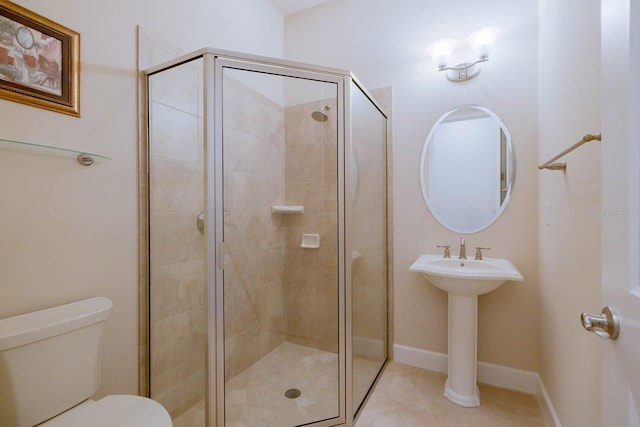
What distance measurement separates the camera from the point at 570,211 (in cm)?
128

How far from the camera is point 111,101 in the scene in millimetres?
1404

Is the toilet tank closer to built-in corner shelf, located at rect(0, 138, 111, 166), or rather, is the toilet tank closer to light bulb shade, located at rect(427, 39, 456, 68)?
built-in corner shelf, located at rect(0, 138, 111, 166)

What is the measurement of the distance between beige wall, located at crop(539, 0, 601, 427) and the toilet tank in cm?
188

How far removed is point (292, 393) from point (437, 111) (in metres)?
2.11

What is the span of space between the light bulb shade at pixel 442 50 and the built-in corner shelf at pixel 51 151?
2.11 m

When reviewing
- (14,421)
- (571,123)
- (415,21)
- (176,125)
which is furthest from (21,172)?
(415,21)

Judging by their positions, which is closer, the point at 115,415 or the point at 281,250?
the point at 115,415

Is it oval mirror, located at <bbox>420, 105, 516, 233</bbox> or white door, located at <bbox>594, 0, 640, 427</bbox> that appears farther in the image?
oval mirror, located at <bbox>420, 105, 516, 233</bbox>

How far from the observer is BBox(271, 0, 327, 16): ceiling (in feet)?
8.26

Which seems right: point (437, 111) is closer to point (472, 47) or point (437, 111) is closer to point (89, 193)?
point (472, 47)

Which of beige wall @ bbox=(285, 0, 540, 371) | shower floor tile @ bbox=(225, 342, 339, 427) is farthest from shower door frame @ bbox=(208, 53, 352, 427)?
beige wall @ bbox=(285, 0, 540, 371)

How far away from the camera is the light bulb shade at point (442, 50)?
79.4 inches

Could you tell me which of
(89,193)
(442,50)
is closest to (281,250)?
(89,193)

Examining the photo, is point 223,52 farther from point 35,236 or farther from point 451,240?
point 451,240
